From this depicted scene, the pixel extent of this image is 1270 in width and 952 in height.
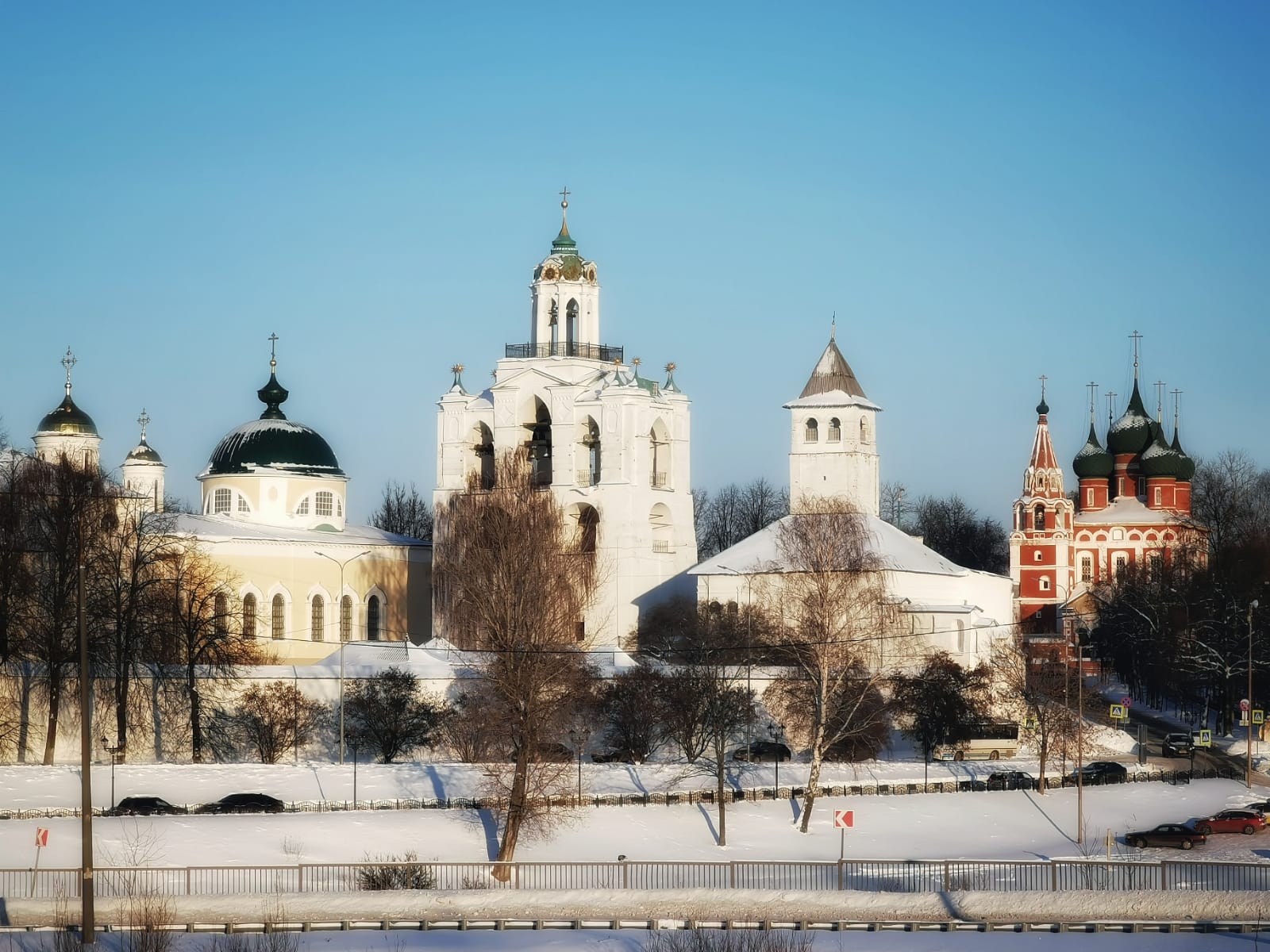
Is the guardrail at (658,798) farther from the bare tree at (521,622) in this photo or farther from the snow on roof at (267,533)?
the snow on roof at (267,533)

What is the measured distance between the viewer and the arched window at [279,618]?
260 feet

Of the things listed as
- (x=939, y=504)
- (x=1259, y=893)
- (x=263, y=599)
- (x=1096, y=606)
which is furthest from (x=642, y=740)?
(x=939, y=504)

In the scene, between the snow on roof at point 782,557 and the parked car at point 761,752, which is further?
the snow on roof at point 782,557

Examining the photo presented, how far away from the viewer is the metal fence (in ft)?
126

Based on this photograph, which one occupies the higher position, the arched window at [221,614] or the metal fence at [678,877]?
the arched window at [221,614]

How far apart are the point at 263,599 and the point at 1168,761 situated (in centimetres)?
3246

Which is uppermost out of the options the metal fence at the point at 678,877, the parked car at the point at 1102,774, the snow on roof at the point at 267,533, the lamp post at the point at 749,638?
the snow on roof at the point at 267,533

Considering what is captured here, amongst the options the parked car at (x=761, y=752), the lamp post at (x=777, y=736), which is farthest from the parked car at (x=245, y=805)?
the parked car at (x=761, y=752)

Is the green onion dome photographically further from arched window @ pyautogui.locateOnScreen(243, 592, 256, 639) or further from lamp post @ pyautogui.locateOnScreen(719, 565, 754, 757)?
lamp post @ pyautogui.locateOnScreen(719, 565, 754, 757)

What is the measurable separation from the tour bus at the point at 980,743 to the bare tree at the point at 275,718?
1824 centimetres

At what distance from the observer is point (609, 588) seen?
77750 mm

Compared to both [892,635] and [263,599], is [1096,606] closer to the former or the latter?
[892,635]

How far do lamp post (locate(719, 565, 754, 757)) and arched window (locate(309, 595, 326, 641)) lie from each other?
15349 mm

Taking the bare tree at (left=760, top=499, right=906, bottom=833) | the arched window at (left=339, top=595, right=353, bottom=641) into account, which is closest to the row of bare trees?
the bare tree at (left=760, top=499, right=906, bottom=833)
